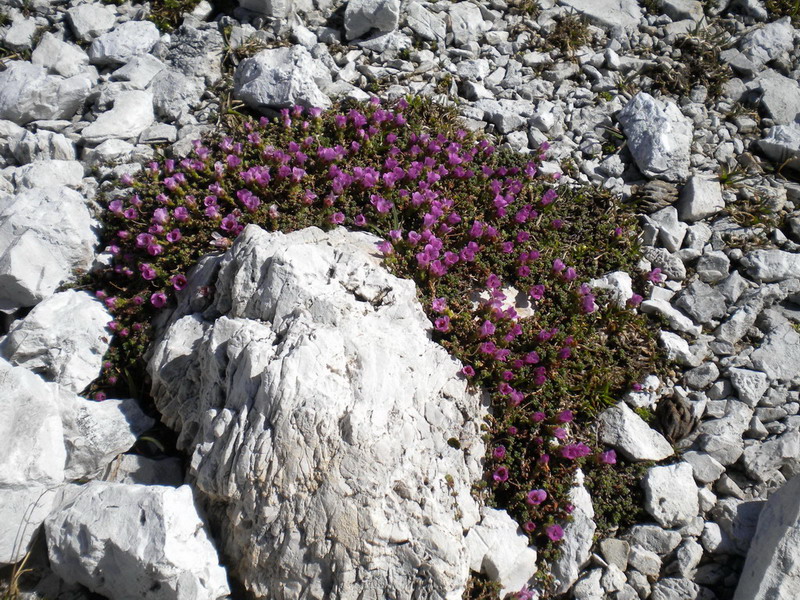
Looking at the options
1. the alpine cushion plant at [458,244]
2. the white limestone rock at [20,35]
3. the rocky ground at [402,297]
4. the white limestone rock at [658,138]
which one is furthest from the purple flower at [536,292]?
the white limestone rock at [20,35]

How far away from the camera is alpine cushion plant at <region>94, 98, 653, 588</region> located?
488 cm

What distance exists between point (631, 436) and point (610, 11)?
18.5ft

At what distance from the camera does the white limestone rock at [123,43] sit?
23.7 feet

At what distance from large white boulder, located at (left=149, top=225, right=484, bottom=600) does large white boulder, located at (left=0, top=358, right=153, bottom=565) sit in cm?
44

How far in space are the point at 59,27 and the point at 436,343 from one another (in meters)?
5.91

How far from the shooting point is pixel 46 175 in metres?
6.02

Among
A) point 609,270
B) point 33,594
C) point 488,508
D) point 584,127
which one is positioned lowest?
point 33,594

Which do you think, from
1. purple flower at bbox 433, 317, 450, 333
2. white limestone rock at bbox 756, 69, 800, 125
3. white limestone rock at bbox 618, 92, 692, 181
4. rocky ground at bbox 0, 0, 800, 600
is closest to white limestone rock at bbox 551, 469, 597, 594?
rocky ground at bbox 0, 0, 800, 600

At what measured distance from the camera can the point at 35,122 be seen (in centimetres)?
670

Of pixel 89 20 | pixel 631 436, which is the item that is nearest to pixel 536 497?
pixel 631 436

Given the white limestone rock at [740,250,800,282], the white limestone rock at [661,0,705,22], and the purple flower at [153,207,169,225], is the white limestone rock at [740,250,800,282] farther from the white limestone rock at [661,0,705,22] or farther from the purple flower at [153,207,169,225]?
the purple flower at [153,207,169,225]

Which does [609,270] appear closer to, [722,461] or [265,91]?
[722,461]

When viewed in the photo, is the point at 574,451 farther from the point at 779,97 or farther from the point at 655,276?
the point at 779,97

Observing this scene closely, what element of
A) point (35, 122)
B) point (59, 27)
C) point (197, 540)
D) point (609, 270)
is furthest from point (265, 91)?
point (197, 540)
